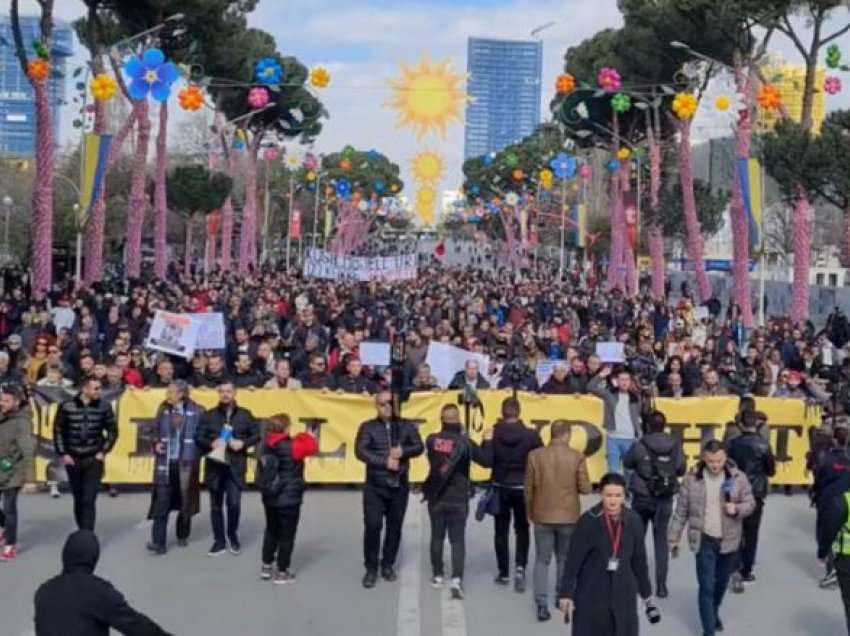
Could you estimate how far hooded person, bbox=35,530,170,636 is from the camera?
18.8 ft

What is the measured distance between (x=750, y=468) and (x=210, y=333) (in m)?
9.73

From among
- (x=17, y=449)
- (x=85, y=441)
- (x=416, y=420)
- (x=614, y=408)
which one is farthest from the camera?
(x=416, y=420)

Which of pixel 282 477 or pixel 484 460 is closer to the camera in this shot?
pixel 282 477

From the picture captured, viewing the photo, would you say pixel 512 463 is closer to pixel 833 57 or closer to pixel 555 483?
pixel 555 483

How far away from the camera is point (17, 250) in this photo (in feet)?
204

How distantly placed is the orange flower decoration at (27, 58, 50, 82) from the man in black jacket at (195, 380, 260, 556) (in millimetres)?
16572

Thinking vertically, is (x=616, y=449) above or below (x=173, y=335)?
below

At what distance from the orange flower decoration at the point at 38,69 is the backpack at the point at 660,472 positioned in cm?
1926

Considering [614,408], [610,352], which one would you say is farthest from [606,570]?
[610,352]

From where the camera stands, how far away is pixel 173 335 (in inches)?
706

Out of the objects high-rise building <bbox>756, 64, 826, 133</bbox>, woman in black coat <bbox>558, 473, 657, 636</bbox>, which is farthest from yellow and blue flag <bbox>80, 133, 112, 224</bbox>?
woman in black coat <bbox>558, 473, 657, 636</bbox>

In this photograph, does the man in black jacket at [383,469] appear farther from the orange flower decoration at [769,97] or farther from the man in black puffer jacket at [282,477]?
the orange flower decoration at [769,97]

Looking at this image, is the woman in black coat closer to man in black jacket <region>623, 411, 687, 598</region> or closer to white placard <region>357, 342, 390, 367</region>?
man in black jacket <region>623, 411, 687, 598</region>

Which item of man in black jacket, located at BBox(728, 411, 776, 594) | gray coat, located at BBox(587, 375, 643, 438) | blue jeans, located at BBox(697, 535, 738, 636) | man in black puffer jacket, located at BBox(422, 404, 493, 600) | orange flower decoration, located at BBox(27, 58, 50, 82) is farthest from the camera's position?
orange flower decoration, located at BBox(27, 58, 50, 82)
